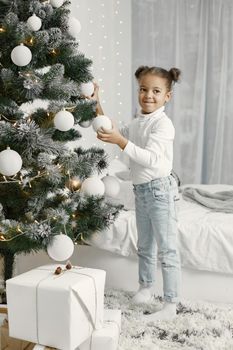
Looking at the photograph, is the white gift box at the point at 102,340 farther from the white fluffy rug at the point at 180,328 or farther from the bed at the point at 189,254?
the bed at the point at 189,254

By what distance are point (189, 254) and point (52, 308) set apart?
98cm

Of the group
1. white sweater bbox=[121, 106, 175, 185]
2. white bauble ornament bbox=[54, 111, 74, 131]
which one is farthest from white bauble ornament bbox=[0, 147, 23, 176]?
white sweater bbox=[121, 106, 175, 185]

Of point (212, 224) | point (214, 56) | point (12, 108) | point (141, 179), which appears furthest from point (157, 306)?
point (214, 56)

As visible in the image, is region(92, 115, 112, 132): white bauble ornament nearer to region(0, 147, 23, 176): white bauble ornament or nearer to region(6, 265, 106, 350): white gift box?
region(0, 147, 23, 176): white bauble ornament

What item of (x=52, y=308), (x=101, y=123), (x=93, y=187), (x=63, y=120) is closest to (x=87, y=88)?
(x=101, y=123)

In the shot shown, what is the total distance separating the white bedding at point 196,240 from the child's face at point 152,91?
0.62 m

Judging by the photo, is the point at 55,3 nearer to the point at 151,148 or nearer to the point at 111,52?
the point at 151,148

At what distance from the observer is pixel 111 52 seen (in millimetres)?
4074

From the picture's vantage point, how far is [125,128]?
7.41 feet

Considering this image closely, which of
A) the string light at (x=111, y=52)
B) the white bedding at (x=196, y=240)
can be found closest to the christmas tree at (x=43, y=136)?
the white bedding at (x=196, y=240)

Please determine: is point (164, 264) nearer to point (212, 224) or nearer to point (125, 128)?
point (212, 224)

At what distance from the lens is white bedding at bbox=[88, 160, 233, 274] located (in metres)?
2.27

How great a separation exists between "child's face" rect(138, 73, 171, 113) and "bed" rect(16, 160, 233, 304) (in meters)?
0.62

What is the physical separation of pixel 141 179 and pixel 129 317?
2.07ft
